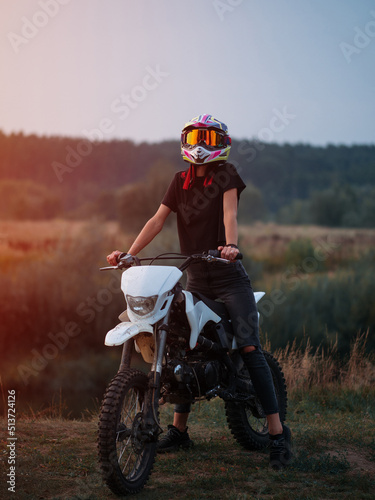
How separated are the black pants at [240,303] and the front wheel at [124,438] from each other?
0.90 m

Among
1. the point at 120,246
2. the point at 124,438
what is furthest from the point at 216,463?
the point at 120,246

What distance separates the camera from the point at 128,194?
4266 centimetres

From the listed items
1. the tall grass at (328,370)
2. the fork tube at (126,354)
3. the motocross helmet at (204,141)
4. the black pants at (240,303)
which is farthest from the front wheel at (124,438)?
the tall grass at (328,370)

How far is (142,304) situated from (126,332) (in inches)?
8.3

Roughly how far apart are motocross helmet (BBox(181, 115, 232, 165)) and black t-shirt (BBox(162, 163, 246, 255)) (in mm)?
141

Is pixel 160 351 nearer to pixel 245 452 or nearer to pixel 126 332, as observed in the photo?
pixel 126 332

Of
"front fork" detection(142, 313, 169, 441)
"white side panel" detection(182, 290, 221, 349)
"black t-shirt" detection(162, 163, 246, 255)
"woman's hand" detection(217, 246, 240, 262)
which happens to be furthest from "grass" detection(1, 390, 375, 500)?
"black t-shirt" detection(162, 163, 246, 255)

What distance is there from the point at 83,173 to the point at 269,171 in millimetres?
19583

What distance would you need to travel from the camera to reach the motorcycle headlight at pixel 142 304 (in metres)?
3.91

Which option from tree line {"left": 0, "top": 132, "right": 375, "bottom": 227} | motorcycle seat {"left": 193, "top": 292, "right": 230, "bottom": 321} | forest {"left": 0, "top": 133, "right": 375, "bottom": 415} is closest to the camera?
motorcycle seat {"left": 193, "top": 292, "right": 230, "bottom": 321}

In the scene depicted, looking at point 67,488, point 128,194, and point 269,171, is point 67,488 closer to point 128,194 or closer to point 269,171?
point 128,194

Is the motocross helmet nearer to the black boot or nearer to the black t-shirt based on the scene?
the black t-shirt

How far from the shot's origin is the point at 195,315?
4168mm

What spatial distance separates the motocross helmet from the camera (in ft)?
14.8
